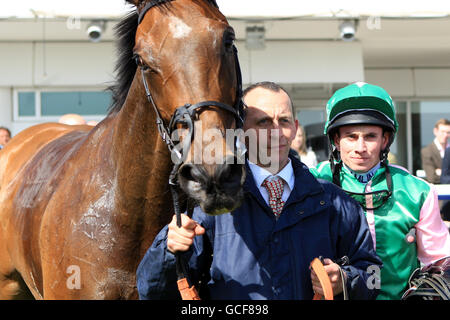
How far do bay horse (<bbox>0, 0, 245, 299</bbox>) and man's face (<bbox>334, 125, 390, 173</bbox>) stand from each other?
0.66m

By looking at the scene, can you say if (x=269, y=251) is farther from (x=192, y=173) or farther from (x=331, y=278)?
(x=192, y=173)

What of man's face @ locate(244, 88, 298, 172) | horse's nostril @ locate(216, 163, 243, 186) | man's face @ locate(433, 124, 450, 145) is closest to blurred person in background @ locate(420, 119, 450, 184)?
man's face @ locate(433, 124, 450, 145)

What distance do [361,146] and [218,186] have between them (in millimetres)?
998

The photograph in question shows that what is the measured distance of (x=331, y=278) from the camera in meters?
1.83

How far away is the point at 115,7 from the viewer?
23.5ft

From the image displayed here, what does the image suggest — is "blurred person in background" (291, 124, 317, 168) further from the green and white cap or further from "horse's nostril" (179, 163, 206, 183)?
"horse's nostril" (179, 163, 206, 183)

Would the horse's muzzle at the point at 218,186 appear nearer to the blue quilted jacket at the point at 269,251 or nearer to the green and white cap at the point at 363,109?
the blue quilted jacket at the point at 269,251

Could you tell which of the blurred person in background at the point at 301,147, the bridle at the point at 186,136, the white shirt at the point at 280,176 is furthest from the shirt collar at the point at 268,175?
the blurred person in background at the point at 301,147

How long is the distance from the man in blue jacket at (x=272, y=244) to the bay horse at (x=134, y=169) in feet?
0.82

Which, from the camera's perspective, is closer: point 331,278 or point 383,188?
point 331,278

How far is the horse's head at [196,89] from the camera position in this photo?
172 cm

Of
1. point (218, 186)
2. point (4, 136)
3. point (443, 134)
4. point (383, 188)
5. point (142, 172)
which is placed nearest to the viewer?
point (218, 186)

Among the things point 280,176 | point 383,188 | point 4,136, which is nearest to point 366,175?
point 383,188
